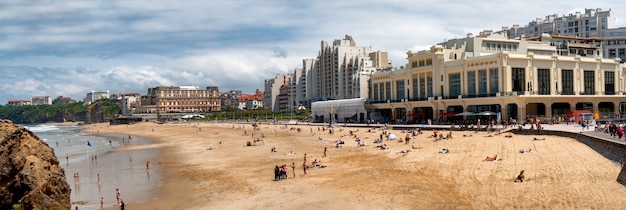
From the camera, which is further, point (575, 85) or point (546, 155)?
point (575, 85)

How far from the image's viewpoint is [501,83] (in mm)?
54344

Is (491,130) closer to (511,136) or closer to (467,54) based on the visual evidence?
(511,136)

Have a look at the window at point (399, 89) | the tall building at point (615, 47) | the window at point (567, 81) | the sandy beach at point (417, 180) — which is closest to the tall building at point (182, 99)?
the window at point (399, 89)

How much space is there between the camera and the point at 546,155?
2889 centimetres

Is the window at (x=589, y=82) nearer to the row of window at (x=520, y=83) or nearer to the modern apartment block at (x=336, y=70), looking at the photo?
the row of window at (x=520, y=83)

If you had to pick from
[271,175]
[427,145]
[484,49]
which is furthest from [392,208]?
[484,49]

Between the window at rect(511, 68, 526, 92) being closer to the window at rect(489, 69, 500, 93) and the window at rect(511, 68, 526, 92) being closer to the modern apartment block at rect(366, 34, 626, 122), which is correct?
the modern apartment block at rect(366, 34, 626, 122)

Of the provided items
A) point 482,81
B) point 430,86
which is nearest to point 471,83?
point 482,81

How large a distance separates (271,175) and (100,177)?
Result: 12660 millimetres

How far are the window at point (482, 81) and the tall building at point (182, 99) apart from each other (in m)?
138

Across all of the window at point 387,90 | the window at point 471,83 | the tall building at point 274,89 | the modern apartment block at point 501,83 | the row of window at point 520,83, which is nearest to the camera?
the modern apartment block at point 501,83

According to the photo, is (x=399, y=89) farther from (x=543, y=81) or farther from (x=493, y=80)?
(x=543, y=81)

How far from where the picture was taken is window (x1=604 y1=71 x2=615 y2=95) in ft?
205

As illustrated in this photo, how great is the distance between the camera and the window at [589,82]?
2376 inches
